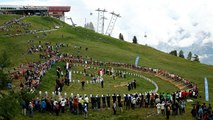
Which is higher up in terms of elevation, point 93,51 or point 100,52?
point 93,51

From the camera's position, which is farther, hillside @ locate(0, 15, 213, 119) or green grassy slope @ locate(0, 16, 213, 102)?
green grassy slope @ locate(0, 16, 213, 102)

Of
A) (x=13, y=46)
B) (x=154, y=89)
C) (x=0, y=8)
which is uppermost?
(x=0, y=8)

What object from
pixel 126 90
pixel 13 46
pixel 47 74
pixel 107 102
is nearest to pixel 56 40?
pixel 13 46

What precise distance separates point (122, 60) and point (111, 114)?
57506 millimetres

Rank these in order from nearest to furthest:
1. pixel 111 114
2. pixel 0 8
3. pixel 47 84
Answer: pixel 111 114, pixel 47 84, pixel 0 8

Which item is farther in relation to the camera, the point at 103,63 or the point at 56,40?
the point at 56,40

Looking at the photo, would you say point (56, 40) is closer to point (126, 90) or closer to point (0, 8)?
point (126, 90)

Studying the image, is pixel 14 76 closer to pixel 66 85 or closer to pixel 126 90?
pixel 66 85

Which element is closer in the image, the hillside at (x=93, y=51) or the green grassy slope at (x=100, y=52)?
the hillside at (x=93, y=51)

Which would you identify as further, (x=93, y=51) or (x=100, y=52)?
(x=100, y=52)

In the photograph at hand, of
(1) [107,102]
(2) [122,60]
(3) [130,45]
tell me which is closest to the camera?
(1) [107,102]

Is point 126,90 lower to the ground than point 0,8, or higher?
lower

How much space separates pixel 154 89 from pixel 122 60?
3609 centimetres

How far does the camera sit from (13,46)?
351 feet
